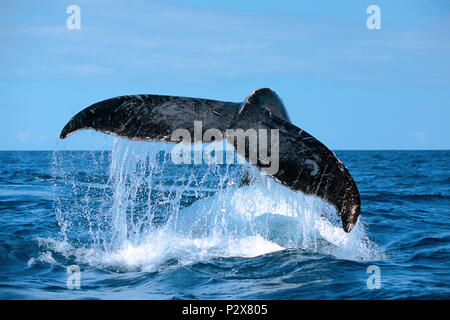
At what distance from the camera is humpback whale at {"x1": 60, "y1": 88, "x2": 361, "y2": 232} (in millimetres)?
4258

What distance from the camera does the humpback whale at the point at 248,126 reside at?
4.26 metres

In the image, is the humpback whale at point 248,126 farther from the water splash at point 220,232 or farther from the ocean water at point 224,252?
the water splash at point 220,232

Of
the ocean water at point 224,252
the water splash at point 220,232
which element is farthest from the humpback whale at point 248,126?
the water splash at point 220,232

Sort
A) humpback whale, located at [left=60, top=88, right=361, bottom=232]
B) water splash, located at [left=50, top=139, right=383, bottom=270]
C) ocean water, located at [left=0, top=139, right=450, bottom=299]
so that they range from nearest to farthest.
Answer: humpback whale, located at [left=60, top=88, right=361, bottom=232] → ocean water, located at [left=0, top=139, right=450, bottom=299] → water splash, located at [left=50, top=139, right=383, bottom=270]

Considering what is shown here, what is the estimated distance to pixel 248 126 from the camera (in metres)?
4.62

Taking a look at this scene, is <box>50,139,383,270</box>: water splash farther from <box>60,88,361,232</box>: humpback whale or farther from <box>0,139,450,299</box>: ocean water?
<box>60,88,361,232</box>: humpback whale

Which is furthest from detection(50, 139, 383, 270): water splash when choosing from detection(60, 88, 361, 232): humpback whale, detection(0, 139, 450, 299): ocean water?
detection(60, 88, 361, 232): humpback whale

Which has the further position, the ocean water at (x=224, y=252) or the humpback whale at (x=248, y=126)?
the ocean water at (x=224, y=252)

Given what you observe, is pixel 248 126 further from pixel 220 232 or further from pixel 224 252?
pixel 220 232

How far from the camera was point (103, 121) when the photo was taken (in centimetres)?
450

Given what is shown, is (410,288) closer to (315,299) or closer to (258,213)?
(315,299)

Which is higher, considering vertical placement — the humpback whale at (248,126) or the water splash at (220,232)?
the humpback whale at (248,126)

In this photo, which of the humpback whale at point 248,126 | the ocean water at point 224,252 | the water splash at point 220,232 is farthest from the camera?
the water splash at point 220,232

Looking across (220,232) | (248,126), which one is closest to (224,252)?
(220,232)
